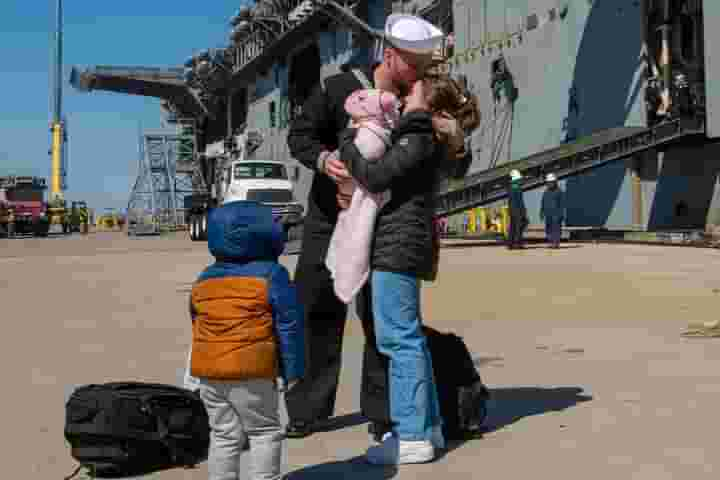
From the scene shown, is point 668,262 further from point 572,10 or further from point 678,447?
point 572,10

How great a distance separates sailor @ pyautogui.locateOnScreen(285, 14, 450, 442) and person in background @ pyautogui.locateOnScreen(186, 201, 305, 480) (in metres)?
0.79

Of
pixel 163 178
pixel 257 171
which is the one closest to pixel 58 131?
pixel 163 178

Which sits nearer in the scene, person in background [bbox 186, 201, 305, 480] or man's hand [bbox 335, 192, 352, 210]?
person in background [bbox 186, 201, 305, 480]

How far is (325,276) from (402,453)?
3.14ft

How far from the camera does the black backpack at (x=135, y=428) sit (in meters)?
3.21

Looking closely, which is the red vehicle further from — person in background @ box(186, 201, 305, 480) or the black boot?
person in background @ box(186, 201, 305, 480)

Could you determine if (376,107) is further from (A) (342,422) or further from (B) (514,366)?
(B) (514,366)

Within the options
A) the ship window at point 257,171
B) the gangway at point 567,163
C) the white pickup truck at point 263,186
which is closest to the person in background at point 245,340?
the gangway at point 567,163

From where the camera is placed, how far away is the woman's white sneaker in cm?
337

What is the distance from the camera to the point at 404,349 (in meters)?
3.41

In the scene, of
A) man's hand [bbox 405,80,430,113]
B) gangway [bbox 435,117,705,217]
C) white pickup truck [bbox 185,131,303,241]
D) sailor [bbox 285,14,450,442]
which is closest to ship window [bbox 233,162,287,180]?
white pickup truck [bbox 185,131,303,241]

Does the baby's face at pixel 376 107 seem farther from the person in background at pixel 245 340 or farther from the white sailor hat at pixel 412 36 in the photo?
the person in background at pixel 245 340

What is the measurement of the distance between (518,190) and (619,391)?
14436 millimetres

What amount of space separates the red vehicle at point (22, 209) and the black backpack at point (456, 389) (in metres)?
40.9
